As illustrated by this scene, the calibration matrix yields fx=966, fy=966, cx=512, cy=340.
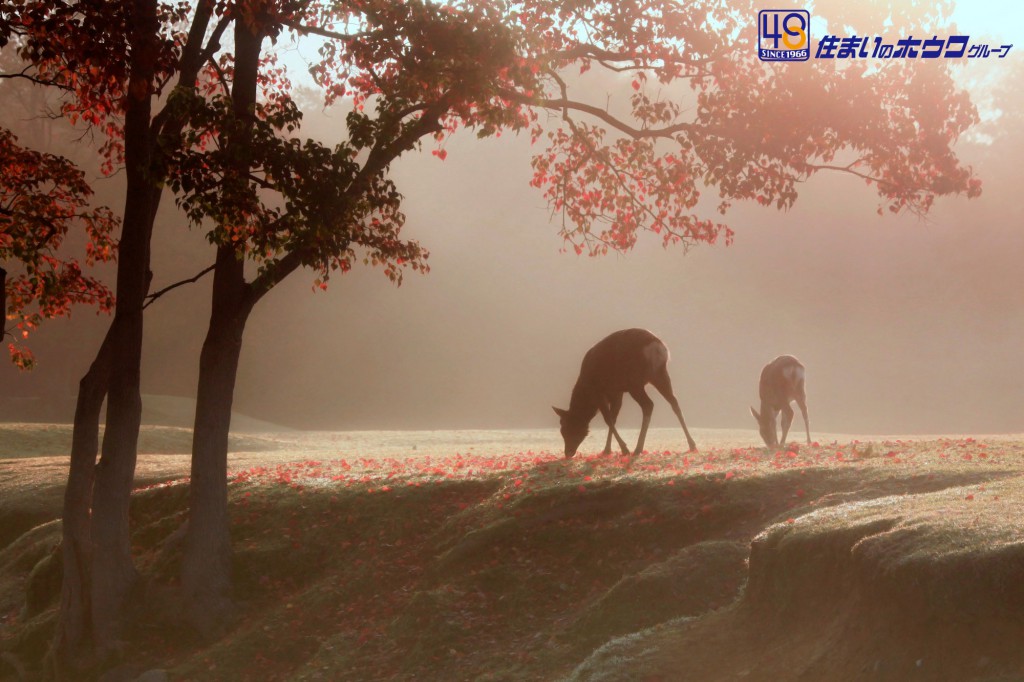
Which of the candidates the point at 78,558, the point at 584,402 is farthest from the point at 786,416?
the point at 78,558

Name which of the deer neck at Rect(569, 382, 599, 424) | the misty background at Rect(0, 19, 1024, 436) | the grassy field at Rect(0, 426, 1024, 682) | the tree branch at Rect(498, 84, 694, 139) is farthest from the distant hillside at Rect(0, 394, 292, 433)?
the tree branch at Rect(498, 84, 694, 139)

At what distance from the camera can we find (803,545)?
932cm

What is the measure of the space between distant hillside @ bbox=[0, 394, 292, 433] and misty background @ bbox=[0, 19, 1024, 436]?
42.9 feet

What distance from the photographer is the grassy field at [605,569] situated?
7949 millimetres

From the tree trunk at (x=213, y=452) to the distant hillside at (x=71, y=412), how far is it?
30.9m

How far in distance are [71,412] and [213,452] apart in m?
37.4

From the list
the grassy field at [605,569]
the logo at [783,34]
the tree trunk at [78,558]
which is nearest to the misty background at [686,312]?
the grassy field at [605,569]

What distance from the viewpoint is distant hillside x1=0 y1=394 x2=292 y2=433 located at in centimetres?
4484

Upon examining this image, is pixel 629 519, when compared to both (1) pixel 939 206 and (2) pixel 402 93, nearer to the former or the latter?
(2) pixel 402 93

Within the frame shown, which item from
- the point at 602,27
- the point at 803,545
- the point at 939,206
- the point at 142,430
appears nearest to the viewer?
the point at 803,545

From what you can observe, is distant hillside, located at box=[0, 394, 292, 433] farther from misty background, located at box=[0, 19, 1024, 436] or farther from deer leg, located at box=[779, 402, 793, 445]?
deer leg, located at box=[779, 402, 793, 445]

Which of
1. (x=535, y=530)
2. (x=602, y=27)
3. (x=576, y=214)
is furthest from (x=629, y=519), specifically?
(x=602, y=27)

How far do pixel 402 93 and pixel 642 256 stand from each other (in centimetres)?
5775

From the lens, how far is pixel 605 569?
1269cm
